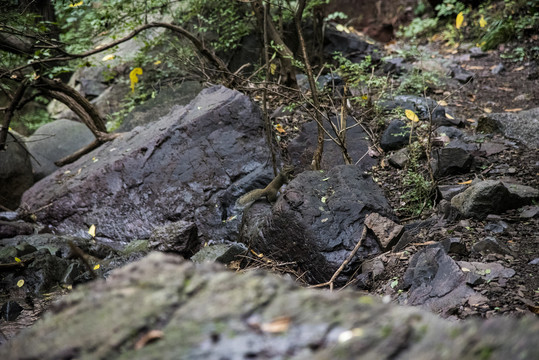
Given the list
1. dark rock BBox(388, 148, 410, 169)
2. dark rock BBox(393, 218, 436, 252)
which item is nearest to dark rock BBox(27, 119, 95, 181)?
dark rock BBox(388, 148, 410, 169)

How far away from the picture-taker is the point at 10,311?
13.3ft

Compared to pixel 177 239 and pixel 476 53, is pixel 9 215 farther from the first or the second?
pixel 476 53

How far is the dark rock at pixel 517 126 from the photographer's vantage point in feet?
16.7

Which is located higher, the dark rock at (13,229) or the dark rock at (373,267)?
the dark rock at (13,229)

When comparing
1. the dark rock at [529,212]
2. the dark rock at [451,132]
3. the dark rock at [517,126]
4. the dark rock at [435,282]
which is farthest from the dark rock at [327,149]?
the dark rock at [435,282]

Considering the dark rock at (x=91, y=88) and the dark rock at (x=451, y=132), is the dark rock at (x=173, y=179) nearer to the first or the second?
the dark rock at (x=451, y=132)

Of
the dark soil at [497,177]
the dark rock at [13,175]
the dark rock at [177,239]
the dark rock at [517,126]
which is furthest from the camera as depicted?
the dark rock at [13,175]

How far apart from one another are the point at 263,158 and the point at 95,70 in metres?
7.24

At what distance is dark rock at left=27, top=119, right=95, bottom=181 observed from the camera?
26.1 feet

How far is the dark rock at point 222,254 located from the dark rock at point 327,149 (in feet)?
5.64

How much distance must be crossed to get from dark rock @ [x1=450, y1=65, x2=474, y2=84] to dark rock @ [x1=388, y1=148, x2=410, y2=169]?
2866 millimetres

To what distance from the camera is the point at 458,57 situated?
859 centimetres

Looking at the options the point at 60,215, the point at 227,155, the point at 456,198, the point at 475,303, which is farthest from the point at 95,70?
the point at 475,303

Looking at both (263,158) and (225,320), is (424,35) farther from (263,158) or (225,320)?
(225,320)
